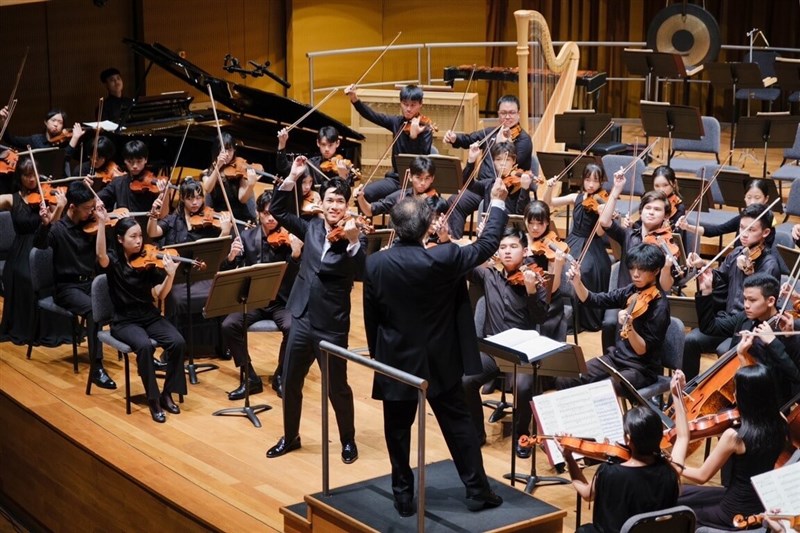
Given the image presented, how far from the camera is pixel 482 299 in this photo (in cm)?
549

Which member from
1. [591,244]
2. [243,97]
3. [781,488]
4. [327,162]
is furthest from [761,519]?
[243,97]

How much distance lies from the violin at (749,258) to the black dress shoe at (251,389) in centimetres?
257

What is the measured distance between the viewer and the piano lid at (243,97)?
886 centimetres

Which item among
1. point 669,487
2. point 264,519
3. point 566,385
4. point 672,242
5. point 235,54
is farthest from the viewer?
point 235,54

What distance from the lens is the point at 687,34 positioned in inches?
399

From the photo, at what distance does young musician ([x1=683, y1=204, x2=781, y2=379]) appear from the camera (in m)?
5.54

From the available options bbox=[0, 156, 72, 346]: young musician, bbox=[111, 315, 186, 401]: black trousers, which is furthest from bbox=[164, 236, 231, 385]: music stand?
bbox=[0, 156, 72, 346]: young musician

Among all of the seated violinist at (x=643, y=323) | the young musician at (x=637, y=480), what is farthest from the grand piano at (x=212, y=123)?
the young musician at (x=637, y=480)

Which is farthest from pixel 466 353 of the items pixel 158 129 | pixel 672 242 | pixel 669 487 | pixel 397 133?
pixel 158 129

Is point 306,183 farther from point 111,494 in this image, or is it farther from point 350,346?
point 111,494

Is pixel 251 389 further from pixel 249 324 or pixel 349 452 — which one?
pixel 349 452

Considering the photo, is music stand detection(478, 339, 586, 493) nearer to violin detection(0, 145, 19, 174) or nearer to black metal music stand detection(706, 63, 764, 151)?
violin detection(0, 145, 19, 174)

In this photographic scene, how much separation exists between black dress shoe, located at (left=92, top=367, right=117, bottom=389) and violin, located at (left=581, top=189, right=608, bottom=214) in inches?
112

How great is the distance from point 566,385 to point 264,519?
152cm
